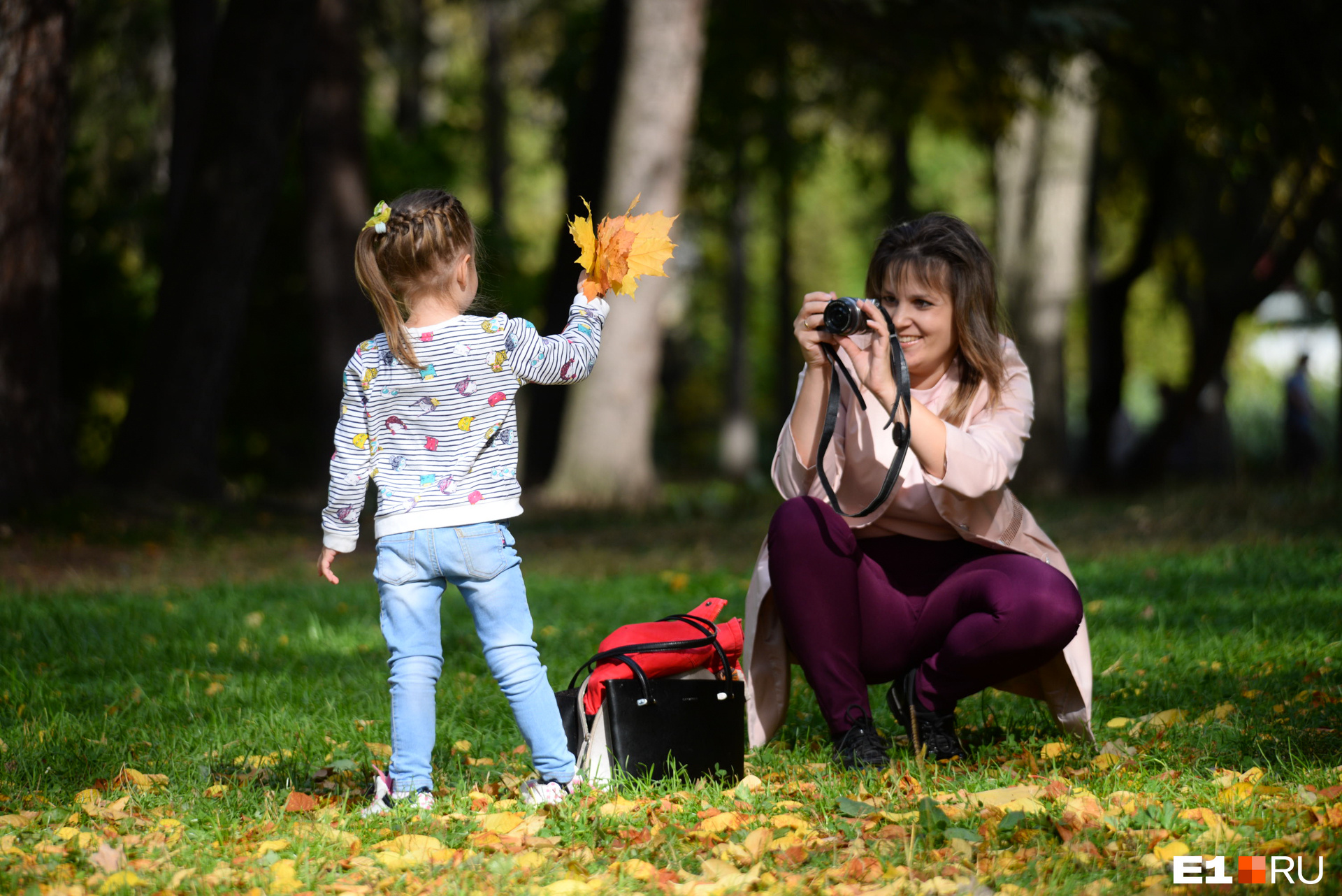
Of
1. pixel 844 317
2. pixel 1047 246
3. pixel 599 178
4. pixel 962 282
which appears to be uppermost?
pixel 599 178

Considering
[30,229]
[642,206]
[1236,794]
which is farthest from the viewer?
[642,206]

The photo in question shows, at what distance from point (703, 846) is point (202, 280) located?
308 inches

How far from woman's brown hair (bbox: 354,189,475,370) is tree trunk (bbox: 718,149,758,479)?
19.6 m

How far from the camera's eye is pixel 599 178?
11.9 metres

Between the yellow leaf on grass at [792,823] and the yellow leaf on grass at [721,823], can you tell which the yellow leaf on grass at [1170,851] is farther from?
the yellow leaf on grass at [721,823]

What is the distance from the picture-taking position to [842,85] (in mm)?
15109

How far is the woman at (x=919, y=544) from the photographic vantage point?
134 inches

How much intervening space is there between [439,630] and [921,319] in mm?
1607

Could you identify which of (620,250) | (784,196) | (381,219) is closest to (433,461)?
(381,219)

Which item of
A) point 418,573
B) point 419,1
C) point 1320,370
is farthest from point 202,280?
point 1320,370

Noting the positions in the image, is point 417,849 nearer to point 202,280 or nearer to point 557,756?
point 557,756

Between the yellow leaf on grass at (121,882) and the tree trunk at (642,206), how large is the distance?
26.4ft

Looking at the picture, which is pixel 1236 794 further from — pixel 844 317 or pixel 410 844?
pixel 410 844

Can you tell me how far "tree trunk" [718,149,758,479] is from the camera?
23.0 metres
